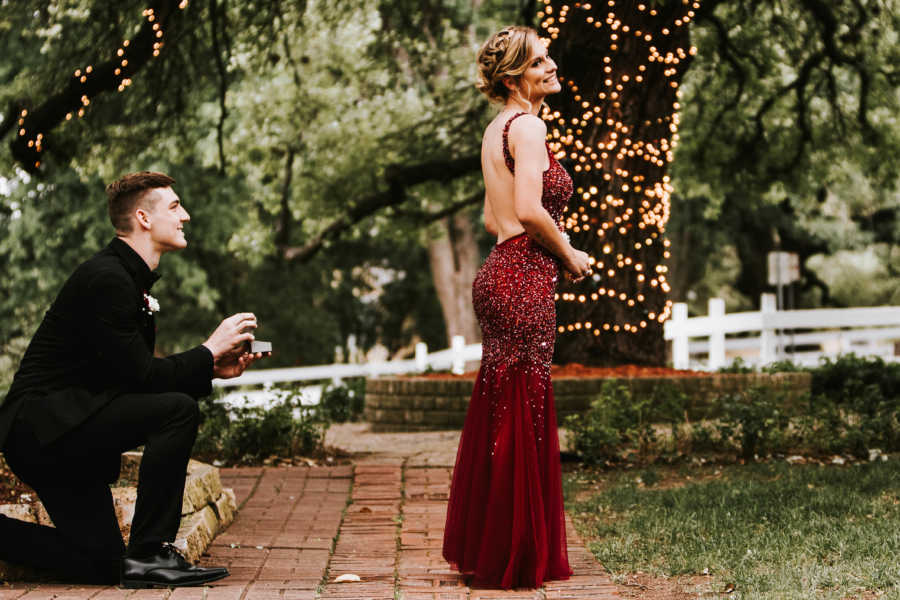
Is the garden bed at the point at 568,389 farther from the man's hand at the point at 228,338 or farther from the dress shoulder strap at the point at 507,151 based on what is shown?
the man's hand at the point at 228,338

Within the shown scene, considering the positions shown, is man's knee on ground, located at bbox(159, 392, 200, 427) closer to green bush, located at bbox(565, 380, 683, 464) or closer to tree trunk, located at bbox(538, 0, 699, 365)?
green bush, located at bbox(565, 380, 683, 464)

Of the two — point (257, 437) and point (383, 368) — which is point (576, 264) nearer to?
point (257, 437)

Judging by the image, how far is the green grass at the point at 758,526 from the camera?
4914mm

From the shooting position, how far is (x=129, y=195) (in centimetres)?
502

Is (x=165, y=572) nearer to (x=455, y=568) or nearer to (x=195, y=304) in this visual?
(x=455, y=568)

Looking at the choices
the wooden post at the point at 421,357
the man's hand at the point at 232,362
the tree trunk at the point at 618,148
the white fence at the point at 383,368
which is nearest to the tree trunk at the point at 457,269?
the white fence at the point at 383,368

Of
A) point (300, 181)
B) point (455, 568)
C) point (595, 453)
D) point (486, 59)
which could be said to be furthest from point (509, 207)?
point (300, 181)

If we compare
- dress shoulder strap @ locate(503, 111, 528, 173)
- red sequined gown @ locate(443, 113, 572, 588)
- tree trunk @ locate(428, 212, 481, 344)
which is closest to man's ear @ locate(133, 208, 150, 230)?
red sequined gown @ locate(443, 113, 572, 588)

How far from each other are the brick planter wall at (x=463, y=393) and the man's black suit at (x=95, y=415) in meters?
5.61

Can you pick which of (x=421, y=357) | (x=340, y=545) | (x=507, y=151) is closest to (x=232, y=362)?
(x=340, y=545)

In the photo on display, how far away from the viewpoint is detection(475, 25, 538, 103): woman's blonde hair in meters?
5.08

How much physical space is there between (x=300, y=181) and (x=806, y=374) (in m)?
11.4

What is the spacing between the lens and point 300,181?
67.4 ft

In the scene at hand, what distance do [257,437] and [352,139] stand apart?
11018 mm
